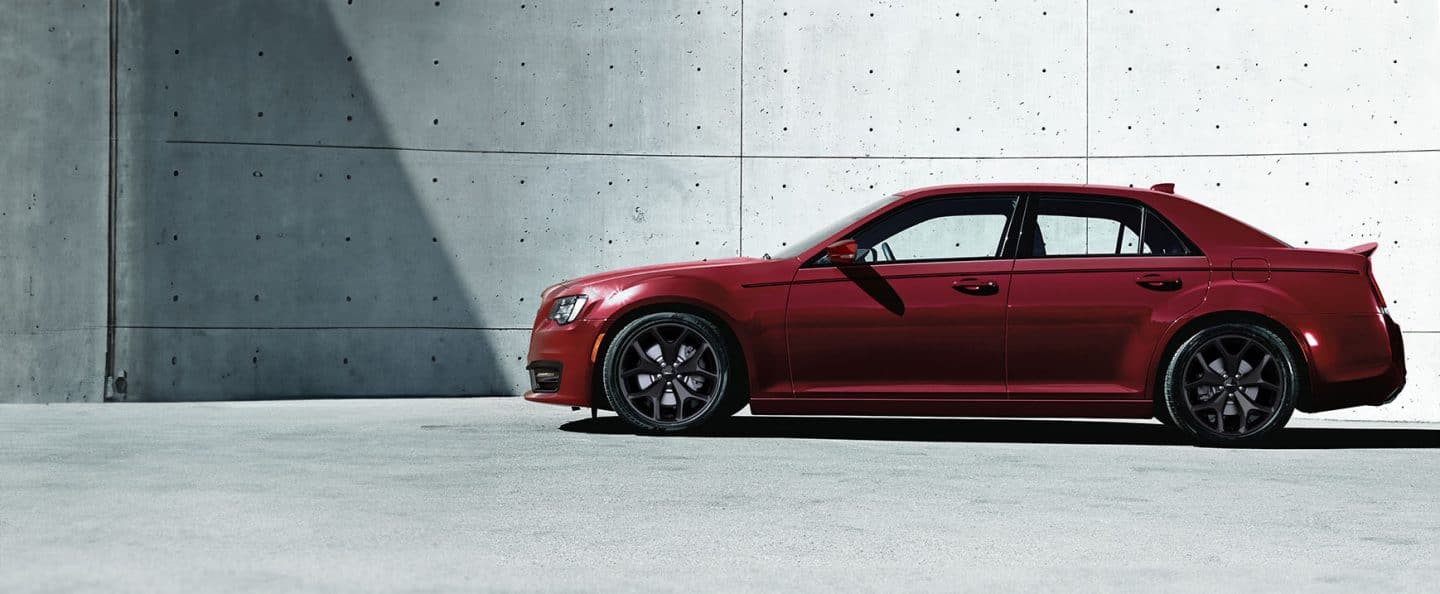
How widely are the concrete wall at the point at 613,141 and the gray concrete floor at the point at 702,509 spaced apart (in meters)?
2.38

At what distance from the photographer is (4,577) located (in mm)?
4414

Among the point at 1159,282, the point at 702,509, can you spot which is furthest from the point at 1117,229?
the point at 702,509

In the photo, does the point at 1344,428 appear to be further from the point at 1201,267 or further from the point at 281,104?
the point at 281,104

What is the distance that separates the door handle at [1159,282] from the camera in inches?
326

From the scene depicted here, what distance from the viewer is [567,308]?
8742 millimetres

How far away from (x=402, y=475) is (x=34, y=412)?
15.2 feet

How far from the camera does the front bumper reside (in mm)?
8555

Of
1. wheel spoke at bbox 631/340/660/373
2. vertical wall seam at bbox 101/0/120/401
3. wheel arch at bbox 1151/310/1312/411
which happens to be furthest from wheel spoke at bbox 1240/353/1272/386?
vertical wall seam at bbox 101/0/120/401

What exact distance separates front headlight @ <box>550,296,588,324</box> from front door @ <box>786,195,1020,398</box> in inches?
46.9

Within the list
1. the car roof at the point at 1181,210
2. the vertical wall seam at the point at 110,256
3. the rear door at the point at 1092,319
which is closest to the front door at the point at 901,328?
the rear door at the point at 1092,319

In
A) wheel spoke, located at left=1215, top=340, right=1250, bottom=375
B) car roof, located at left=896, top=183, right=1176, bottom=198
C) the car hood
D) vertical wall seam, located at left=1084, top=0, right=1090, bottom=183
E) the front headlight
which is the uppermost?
vertical wall seam, located at left=1084, top=0, right=1090, bottom=183

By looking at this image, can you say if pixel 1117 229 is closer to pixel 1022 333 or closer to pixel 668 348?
pixel 1022 333

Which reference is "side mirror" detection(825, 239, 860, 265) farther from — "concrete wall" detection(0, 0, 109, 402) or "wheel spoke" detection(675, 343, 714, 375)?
"concrete wall" detection(0, 0, 109, 402)

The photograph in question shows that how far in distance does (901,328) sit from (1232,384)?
181 cm
